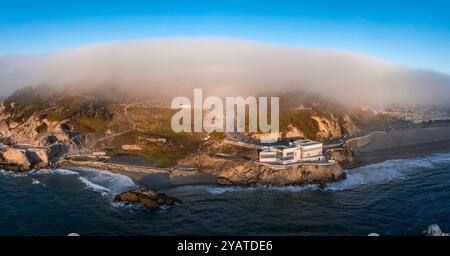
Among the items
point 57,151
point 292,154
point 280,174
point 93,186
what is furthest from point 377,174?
point 57,151

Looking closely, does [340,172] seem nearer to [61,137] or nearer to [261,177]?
[261,177]

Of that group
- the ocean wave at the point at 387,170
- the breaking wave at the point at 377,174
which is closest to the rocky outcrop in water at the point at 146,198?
the breaking wave at the point at 377,174

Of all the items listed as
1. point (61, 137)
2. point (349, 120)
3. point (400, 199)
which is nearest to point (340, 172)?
point (400, 199)

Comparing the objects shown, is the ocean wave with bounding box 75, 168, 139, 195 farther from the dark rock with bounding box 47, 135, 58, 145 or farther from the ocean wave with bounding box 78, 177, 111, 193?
the dark rock with bounding box 47, 135, 58, 145

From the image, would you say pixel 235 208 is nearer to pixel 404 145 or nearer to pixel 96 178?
pixel 96 178

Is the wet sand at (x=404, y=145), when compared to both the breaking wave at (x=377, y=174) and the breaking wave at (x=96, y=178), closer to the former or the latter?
the breaking wave at (x=377, y=174)

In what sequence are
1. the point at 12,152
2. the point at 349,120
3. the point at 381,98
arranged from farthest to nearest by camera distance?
1. the point at 381,98
2. the point at 349,120
3. the point at 12,152
